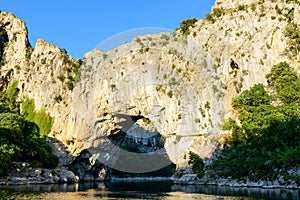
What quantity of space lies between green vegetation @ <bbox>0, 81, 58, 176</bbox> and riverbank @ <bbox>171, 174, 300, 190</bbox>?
55.4ft

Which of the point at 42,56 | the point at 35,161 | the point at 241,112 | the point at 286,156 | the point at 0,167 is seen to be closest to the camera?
the point at 286,156

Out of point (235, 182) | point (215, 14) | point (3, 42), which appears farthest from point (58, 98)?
point (235, 182)

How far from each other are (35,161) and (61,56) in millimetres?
18440

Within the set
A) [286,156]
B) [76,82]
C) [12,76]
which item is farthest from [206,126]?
[12,76]

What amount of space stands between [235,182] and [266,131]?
592 cm

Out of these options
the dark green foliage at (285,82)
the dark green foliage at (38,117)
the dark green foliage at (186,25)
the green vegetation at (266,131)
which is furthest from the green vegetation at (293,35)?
the dark green foliage at (38,117)

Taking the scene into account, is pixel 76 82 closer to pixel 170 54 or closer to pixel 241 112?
pixel 170 54

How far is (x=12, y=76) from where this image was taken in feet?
190

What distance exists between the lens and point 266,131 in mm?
35844

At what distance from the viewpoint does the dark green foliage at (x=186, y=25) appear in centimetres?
5297

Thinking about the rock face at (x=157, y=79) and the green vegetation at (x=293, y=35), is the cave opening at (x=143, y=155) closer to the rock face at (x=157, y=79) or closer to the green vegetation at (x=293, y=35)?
the rock face at (x=157, y=79)

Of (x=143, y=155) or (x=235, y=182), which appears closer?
(x=235, y=182)

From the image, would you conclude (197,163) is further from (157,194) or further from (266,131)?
(157,194)

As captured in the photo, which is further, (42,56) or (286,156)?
(42,56)
